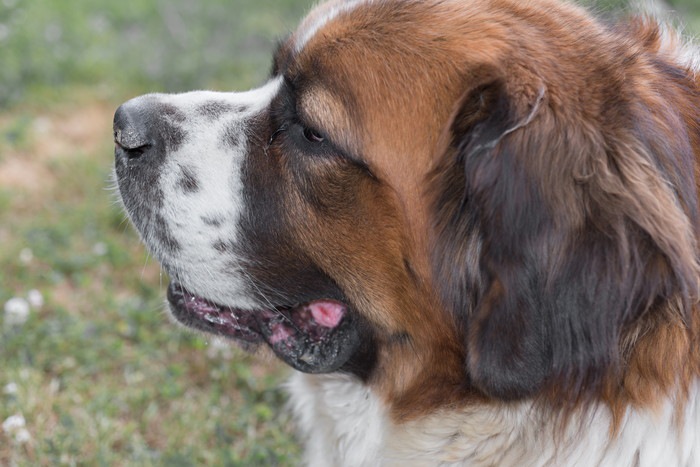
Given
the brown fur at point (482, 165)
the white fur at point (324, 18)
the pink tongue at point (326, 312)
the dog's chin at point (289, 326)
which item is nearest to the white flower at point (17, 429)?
the dog's chin at point (289, 326)

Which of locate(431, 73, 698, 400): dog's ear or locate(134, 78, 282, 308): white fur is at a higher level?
locate(431, 73, 698, 400): dog's ear

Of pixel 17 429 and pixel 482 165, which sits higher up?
pixel 482 165

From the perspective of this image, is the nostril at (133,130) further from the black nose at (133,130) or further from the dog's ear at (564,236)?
the dog's ear at (564,236)

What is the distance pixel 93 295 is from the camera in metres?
4.32

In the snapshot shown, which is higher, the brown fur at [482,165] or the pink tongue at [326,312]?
the brown fur at [482,165]

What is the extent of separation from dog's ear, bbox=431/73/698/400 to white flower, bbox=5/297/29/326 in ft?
7.92

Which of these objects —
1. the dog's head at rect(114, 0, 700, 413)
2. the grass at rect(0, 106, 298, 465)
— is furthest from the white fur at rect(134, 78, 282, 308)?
the grass at rect(0, 106, 298, 465)

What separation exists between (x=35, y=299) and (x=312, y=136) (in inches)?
82.5

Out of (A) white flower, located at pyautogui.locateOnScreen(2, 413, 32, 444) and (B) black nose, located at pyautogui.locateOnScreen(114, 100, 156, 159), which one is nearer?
(B) black nose, located at pyautogui.locateOnScreen(114, 100, 156, 159)

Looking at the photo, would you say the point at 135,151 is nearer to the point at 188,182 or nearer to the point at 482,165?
the point at 188,182

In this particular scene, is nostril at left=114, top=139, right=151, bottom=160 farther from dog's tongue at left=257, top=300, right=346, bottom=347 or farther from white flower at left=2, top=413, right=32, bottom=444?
white flower at left=2, top=413, right=32, bottom=444

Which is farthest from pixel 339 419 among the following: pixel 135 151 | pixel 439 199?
pixel 135 151

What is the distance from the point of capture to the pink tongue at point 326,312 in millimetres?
2621

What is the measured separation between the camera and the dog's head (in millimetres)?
2033
